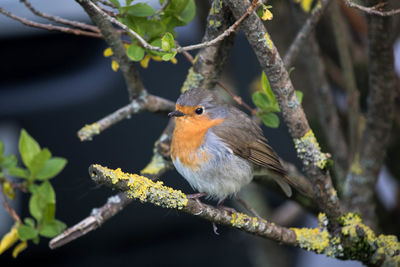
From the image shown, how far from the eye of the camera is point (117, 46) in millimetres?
2051

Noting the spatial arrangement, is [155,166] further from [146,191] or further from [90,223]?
[146,191]

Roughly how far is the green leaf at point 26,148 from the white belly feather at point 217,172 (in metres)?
0.60

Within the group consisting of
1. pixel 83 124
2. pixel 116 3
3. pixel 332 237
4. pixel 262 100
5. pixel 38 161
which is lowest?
pixel 332 237

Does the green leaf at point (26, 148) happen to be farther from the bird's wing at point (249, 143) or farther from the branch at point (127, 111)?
the bird's wing at point (249, 143)

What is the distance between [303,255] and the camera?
4523 millimetres

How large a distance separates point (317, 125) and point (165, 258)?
1735 millimetres

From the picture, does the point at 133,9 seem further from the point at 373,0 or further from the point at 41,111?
the point at 41,111

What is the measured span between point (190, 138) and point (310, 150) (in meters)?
0.59

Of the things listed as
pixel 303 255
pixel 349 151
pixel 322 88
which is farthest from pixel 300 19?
pixel 303 255

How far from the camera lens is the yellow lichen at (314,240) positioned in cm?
201

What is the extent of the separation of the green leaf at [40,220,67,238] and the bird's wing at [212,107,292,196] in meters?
0.81

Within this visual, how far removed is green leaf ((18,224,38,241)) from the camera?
1896 mm

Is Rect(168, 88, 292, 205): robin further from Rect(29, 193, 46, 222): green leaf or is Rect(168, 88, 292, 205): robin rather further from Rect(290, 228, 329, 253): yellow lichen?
Rect(29, 193, 46, 222): green leaf

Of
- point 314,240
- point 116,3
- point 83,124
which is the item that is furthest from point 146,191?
point 83,124
